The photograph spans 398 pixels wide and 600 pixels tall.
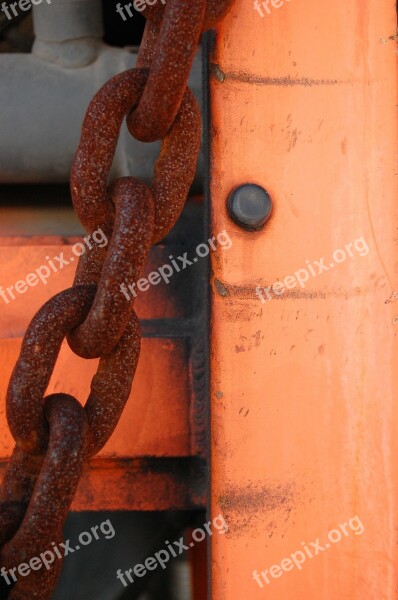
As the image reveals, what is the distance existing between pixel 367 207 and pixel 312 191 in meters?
0.07

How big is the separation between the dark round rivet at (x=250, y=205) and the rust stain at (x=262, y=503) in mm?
305

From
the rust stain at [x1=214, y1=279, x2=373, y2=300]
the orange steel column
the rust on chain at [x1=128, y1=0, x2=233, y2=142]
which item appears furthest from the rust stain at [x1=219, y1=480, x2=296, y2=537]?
the rust on chain at [x1=128, y1=0, x2=233, y2=142]

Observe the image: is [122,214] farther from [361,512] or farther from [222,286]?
[361,512]

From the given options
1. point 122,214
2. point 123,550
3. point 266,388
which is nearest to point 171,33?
point 122,214

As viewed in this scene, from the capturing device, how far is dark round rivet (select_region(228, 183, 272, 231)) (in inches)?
29.1

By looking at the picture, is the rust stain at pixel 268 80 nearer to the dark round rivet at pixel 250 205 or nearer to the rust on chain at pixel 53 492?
the dark round rivet at pixel 250 205

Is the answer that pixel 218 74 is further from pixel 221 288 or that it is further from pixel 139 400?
pixel 139 400

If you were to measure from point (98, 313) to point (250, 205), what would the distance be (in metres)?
0.27

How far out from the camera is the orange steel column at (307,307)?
2.44 ft

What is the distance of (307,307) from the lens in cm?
76

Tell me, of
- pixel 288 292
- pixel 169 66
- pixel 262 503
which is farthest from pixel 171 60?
pixel 262 503

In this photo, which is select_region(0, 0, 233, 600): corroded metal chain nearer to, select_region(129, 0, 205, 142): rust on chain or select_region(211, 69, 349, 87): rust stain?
select_region(129, 0, 205, 142): rust on chain

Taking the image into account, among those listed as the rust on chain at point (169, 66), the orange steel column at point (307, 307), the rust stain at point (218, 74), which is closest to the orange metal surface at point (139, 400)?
the orange steel column at point (307, 307)

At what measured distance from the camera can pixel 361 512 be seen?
745 mm
